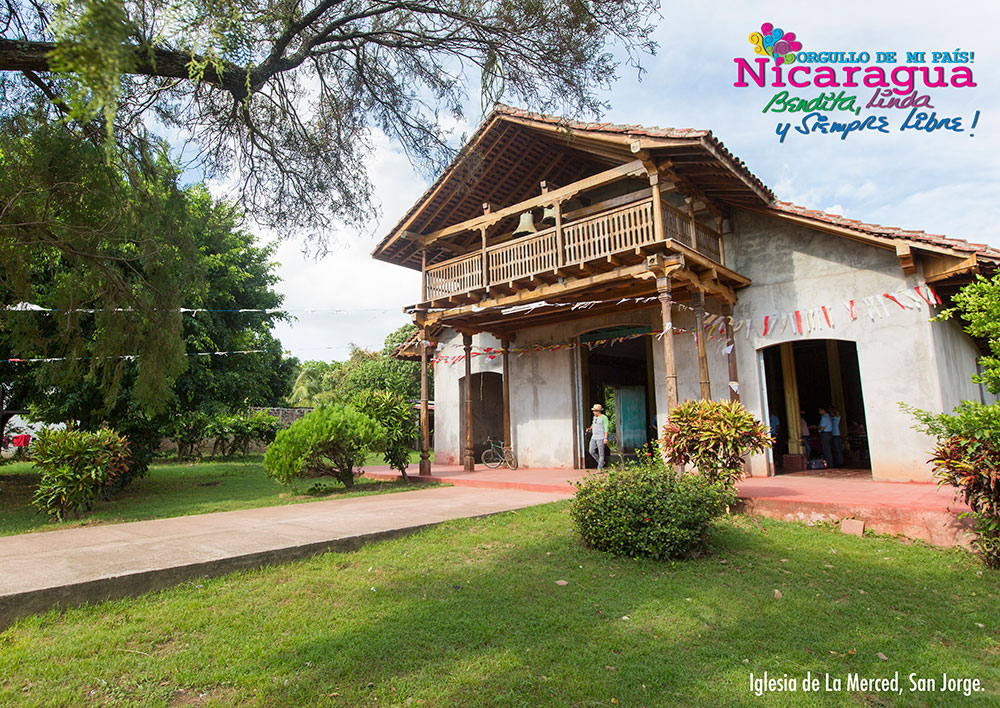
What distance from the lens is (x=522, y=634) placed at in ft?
11.5

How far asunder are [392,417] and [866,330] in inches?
328

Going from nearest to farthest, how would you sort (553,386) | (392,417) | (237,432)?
(392,417) → (553,386) → (237,432)

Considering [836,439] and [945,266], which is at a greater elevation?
[945,266]

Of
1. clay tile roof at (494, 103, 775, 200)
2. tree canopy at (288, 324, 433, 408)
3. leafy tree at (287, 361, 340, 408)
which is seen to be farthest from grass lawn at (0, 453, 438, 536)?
leafy tree at (287, 361, 340, 408)

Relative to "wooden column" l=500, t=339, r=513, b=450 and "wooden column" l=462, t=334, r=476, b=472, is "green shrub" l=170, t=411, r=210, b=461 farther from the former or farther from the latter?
"wooden column" l=500, t=339, r=513, b=450

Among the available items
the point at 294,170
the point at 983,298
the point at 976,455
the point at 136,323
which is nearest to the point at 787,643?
the point at 976,455

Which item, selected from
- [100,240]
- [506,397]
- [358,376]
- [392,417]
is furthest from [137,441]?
[358,376]

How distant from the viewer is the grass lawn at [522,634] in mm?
2824

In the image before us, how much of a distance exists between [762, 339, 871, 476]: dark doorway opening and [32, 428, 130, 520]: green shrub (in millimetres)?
11290

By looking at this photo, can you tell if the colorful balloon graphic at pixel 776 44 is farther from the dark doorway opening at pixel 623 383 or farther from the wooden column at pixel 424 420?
the wooden column at pixel 424 420

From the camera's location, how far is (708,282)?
9984 millimetres

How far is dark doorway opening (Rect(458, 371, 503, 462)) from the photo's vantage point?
642 inches

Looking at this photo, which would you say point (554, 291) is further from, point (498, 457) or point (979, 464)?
point (979, 464)

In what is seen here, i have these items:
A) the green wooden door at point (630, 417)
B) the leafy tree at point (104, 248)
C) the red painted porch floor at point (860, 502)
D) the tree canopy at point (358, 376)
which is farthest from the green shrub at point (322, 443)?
the tree canopy at point (358, 376)
